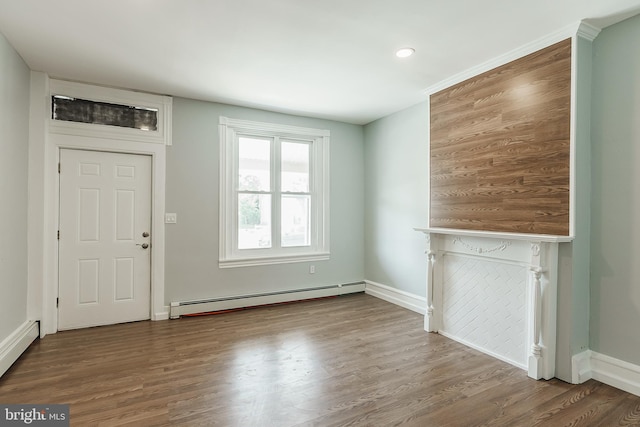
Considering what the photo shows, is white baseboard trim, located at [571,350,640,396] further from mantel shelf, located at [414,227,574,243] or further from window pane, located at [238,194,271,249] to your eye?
window pane, located at [238,194,271,249]

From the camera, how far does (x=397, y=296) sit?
452 centimetres

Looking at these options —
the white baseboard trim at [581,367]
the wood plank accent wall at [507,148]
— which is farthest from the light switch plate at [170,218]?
the white baseboard trim at [581,367]

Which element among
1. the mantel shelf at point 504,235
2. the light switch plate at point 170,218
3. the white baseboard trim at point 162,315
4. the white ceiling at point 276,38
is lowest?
the white baseboard trim at point 162,315

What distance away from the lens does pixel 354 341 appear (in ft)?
10.6

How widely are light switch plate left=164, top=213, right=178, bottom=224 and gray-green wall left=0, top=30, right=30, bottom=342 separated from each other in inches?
49.7

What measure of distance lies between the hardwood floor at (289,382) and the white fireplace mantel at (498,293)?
6.1 inches

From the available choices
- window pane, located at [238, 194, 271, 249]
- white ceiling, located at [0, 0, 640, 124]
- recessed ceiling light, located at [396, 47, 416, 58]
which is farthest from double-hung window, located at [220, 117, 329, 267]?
recessed ceiling light, located at [396, 47, 416, 58]

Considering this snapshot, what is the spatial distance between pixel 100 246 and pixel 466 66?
4.33 m

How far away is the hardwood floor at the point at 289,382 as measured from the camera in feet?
6.72

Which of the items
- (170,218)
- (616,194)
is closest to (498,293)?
(616,194)

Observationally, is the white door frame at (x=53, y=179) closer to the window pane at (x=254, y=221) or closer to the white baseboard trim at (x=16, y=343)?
the white baseboard trim at (x=16, y=343)

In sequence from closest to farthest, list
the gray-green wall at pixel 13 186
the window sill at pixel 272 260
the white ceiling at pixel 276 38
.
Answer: the white ceiling at pixel 276 38
the gray-green wall at pixel 13 186
the window sill at pixel 272 260

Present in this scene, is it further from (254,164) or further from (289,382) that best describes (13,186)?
(289,382)

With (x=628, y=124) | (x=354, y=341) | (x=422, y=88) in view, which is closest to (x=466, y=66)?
(x=422, y=88)
